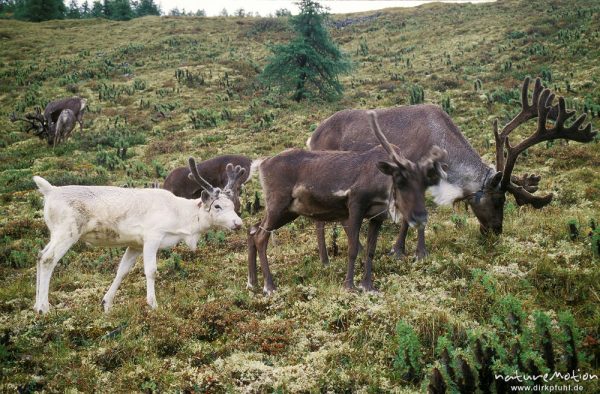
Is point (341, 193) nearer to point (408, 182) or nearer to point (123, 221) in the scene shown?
point (408, 182)

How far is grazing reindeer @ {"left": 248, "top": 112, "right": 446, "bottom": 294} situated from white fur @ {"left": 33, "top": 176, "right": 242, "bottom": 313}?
0.88 m

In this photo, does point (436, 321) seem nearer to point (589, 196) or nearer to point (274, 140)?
point (589, 196)

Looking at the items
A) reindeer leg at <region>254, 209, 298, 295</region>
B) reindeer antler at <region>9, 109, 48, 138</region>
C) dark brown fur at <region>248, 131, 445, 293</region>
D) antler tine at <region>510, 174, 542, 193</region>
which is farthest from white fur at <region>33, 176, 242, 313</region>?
reindeer antler at <region>9, 109, 48, 138</region>

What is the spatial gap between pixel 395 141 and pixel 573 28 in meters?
25.9

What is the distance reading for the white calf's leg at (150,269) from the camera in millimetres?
7094

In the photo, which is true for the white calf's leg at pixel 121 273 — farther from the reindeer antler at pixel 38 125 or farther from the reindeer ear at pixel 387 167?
the reindeer antler at pixel 38 125

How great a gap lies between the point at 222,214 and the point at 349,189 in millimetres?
2288

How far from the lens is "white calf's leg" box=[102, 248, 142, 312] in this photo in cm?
732

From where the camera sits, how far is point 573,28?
27.8m

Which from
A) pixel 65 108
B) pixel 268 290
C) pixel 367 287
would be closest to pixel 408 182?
pixel 367 287

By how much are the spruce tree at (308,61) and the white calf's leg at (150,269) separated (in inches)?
741

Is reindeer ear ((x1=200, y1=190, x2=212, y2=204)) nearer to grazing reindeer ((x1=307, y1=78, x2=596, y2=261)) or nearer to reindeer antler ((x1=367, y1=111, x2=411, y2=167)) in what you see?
grazing reindeer ((x1=307, y1=78, x2=596, y2=261))

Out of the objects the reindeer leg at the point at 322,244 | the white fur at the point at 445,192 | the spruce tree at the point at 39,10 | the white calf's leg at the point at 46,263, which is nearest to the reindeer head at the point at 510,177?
the white fur at the point at 445,192

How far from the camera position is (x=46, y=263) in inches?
272
